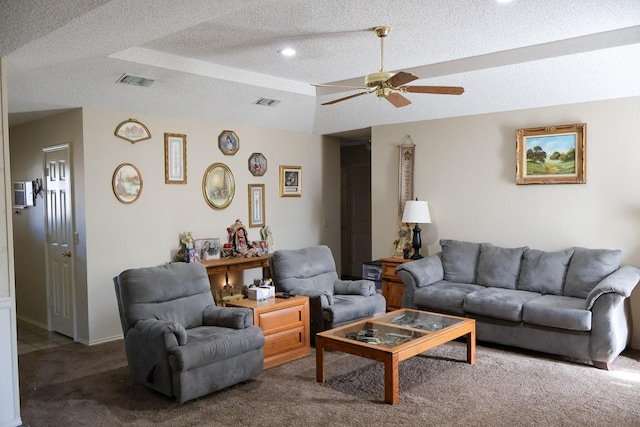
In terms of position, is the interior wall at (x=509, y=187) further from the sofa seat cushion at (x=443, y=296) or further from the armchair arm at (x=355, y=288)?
the armchair arm at (x=355, y=288)

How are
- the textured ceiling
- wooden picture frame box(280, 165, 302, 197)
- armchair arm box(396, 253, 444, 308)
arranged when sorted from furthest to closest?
wooden picture frame box(280, 165, 302, 197) < armchair arm box(396, 253, 444, 308) < the textured ceiling

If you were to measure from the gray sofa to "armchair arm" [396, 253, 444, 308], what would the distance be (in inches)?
0.4

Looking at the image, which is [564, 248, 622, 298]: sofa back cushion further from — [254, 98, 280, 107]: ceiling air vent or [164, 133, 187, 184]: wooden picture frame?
[164, 133, 187, 184]: wooden picture frame

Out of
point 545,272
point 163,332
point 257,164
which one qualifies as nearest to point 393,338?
point 163,332

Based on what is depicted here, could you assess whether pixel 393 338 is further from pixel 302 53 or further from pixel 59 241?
pixel 59 241

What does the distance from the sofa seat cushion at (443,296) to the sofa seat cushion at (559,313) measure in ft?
2.17

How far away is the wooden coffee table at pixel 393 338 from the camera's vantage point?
371cm

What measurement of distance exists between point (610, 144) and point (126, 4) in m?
4.58

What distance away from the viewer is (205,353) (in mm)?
3719

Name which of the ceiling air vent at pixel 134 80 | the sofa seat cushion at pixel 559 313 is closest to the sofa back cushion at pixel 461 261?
the sofa seat cushion at pixel 559 313

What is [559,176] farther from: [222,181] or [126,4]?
[126,4]

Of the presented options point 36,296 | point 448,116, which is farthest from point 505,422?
point 36,296

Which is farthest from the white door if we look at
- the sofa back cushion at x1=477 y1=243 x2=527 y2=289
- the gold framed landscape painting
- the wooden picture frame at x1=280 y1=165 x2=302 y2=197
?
the gold framed landscape painting

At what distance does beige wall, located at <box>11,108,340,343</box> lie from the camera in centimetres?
523
